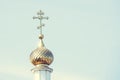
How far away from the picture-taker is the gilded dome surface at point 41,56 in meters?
22.1

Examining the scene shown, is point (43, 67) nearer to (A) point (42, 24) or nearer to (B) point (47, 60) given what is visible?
(B) point (47, 60)

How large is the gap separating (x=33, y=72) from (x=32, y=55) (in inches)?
34.0

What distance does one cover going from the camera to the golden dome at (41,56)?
2206 centimetres

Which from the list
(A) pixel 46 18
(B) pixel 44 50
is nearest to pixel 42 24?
(A) pixel 46 18

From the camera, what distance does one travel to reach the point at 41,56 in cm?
2205

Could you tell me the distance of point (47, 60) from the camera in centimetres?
2209

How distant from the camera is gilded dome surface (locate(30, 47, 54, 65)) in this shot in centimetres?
2206

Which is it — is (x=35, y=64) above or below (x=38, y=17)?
below

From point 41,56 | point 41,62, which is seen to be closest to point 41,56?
point 41,56

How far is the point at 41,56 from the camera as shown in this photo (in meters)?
22.0

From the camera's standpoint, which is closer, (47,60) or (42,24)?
(47,60)

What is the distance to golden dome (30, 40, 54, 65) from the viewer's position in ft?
72.4

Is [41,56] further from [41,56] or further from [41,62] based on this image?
[41,62]

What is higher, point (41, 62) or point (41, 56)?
point (41, 56)
